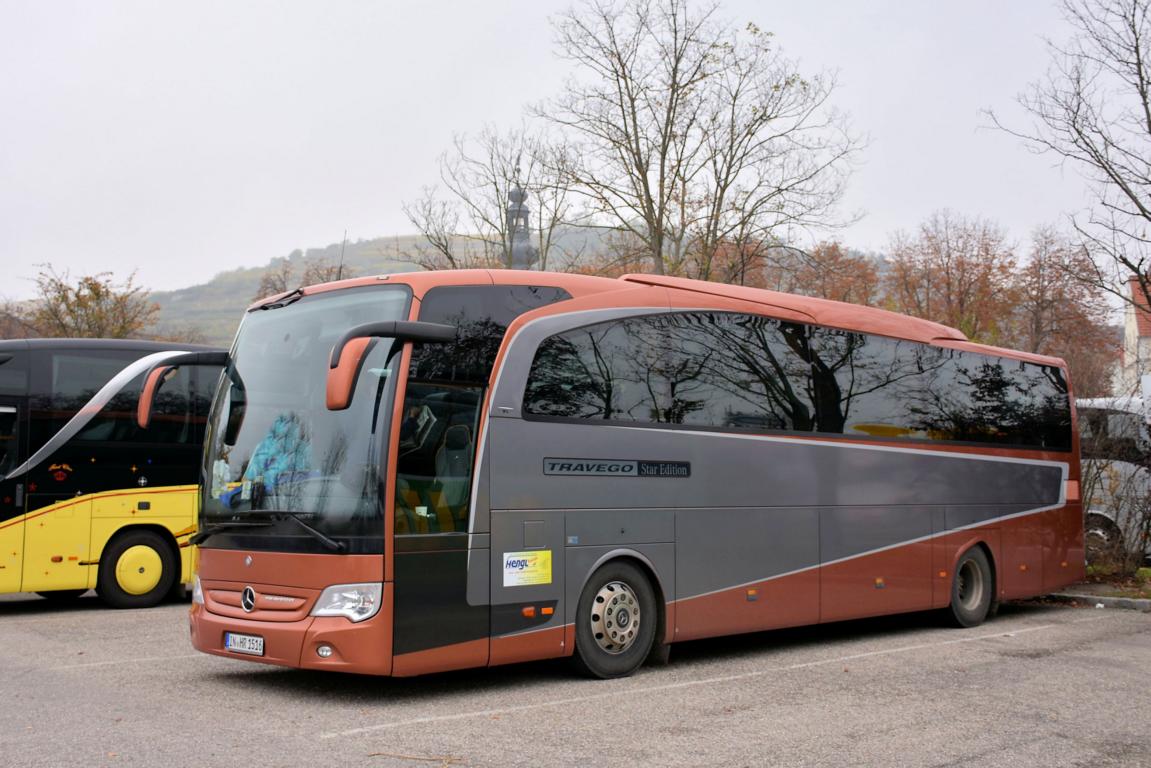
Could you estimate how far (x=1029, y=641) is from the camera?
13141mm

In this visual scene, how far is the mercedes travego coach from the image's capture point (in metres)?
8.83

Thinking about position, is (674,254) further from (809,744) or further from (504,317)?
(809,744)

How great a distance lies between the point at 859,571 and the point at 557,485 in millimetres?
4533

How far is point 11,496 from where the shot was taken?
1514 centimetres

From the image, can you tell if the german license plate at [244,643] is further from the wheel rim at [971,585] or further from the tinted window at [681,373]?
the wheel rim at [971,585]

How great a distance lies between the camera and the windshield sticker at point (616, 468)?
986 centimetres

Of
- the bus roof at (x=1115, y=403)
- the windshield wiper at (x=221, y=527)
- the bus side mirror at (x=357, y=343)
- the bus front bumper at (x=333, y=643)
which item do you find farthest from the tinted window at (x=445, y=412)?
the bus roof at (x=1115, y=403)

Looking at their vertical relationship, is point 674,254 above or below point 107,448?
above

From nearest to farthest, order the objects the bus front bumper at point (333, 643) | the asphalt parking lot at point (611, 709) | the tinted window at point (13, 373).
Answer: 1. the asphalt parking lot at point (611, 709)
2. the bus front bumper at point (333, 643)
3. the tinted window at point (13, 373)

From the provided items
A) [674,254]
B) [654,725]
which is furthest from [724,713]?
[674,254]

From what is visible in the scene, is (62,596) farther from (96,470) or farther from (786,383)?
(786,383)

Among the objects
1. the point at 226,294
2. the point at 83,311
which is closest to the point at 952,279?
the point at 83,311

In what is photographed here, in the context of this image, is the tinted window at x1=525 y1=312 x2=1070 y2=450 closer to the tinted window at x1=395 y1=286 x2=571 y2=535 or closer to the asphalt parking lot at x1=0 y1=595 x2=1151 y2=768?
the tinted window at x1=395 y1=286 x2=571 y2=535

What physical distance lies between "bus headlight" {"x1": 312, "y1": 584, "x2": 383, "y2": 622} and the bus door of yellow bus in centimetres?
818
